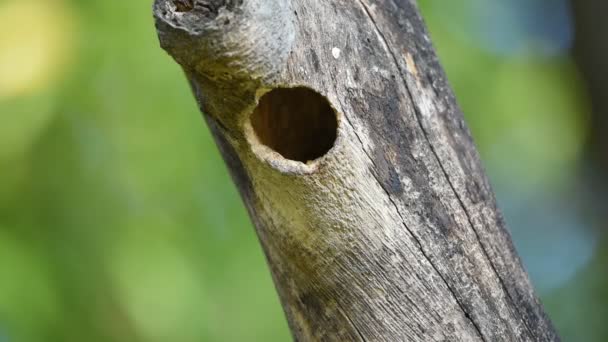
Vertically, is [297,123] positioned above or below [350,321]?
above

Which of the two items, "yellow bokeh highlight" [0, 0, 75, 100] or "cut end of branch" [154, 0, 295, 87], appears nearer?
"cut end of branch" [154, 0, 295, 87]

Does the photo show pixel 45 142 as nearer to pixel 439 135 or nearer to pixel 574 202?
pixel 439 135

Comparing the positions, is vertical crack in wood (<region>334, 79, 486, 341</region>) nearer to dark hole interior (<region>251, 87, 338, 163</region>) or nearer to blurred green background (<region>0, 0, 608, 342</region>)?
dark hole interior (<region>251, 87, 338, 163</region>)

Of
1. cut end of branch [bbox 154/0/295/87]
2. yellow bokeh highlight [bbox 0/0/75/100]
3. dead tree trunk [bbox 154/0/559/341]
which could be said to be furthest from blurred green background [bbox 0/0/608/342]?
cut end of branch [bbox 154/0/295/87]

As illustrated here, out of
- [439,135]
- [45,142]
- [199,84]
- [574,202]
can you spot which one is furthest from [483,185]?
[574,202]

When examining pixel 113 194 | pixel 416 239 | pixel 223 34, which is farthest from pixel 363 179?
pixel 113 194

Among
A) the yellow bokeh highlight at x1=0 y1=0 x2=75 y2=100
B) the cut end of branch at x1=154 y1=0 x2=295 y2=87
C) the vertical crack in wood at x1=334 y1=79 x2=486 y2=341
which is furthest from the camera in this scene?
the yellow bokeh highlight at x1=0 y1=0 x2=75 y2=100

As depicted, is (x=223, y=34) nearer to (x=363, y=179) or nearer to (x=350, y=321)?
(x=363, y=179)
